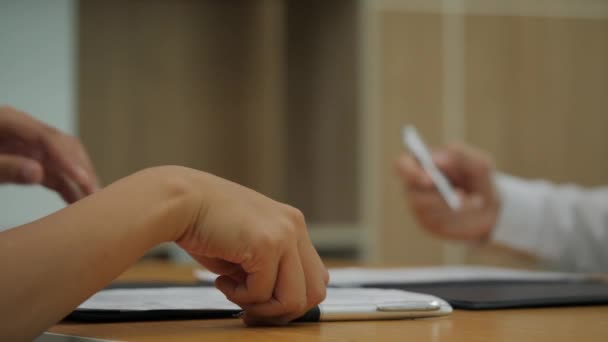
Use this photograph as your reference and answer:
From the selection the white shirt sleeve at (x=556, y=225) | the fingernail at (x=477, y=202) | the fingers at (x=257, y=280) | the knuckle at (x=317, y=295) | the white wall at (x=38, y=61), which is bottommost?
the white shirt sleeve at (x=556, y=225)

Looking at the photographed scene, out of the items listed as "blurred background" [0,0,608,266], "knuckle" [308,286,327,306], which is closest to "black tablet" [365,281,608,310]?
"knuckle" [308,286,327,306]

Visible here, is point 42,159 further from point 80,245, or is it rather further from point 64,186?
point 80,245

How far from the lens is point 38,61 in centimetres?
196

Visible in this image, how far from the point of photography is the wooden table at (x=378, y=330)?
0.50m

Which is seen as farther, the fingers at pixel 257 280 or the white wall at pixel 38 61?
the white wall at pixel 38 61

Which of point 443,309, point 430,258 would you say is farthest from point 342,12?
point 443,309

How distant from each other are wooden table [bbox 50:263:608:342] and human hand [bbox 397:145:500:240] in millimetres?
899

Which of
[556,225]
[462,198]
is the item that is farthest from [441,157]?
[556,225]

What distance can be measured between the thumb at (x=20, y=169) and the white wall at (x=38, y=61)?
41.6 inches

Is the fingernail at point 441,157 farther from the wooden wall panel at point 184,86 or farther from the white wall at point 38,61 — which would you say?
the white wall at point 38,61

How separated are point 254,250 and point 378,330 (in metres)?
0.09

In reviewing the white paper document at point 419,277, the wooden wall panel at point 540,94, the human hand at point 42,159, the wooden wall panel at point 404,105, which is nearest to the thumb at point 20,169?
the human hand at point 42,159

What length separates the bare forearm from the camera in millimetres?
439

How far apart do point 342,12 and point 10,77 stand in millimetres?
783
